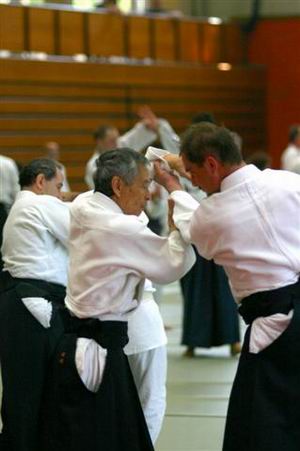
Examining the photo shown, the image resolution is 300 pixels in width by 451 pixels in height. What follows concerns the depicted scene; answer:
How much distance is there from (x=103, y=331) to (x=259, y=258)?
739mm

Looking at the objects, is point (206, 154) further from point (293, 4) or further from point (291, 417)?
point (293, 4)

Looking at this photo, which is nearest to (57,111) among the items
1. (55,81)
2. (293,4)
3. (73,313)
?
(55,81)

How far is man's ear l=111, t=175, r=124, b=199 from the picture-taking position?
13.1 ft

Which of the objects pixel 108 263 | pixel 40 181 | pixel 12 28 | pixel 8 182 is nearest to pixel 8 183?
pixel 8 182

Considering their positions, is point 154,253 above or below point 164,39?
above

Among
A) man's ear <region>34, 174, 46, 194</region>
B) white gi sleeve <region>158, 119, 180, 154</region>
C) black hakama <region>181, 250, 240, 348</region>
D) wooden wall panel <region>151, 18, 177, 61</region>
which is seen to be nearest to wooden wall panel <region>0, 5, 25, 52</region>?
wooden wall panel <region>151, 18, 177, 61</region>

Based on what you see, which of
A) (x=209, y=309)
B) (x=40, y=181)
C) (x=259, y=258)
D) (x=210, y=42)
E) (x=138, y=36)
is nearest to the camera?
(x=259, y=258)

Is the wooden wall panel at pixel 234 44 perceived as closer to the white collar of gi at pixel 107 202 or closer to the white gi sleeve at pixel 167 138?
the white gi sleeve at pixel 167 138

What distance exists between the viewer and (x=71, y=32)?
14.7 meters

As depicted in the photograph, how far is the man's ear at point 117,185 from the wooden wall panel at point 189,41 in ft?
42.1

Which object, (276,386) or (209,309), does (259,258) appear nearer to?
(276,386)

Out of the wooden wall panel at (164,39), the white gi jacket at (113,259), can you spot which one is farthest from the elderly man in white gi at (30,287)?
the wooden wall panel at (164,39)

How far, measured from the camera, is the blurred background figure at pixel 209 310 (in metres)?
7.91

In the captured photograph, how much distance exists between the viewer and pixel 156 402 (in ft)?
14.9
